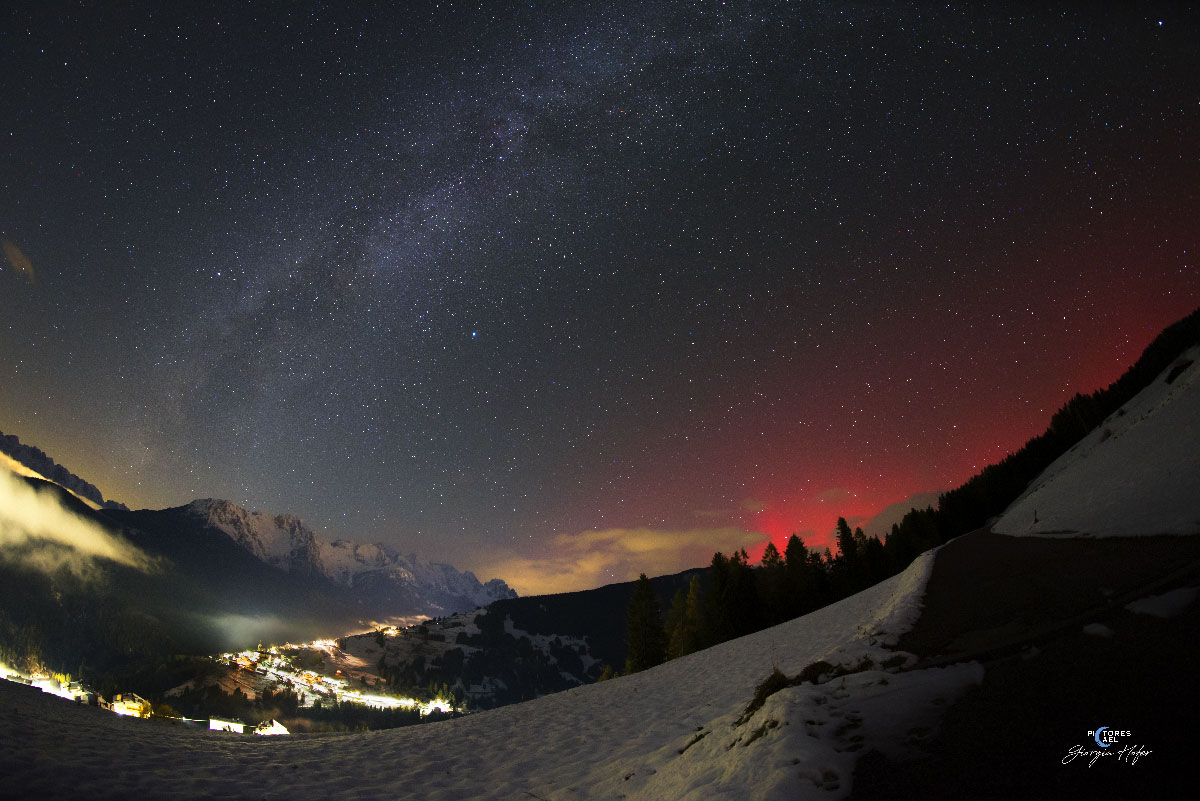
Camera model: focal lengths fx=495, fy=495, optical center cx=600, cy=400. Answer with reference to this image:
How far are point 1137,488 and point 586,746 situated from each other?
68.8 feet

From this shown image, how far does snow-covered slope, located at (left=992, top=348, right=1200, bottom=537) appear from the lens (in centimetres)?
1438

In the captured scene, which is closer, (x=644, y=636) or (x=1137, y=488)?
(x=1137, y=488)

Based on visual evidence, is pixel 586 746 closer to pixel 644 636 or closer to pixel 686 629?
pixel 686 629

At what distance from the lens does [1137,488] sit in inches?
695

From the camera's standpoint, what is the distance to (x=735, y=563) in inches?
2030

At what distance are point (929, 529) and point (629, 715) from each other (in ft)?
169

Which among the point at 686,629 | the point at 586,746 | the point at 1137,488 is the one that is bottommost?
the point at 686,629

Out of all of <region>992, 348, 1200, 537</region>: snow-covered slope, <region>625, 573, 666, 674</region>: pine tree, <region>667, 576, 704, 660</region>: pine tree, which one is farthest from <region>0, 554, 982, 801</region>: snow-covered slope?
<region>625, 573, 666, 674</region>: pine tree

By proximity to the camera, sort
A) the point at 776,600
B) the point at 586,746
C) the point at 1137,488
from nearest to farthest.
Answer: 1. the point at 586,746
2. the point at 1137,488
3. the point at 776,600

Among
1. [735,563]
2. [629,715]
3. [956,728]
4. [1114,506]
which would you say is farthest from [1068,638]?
[735,563]

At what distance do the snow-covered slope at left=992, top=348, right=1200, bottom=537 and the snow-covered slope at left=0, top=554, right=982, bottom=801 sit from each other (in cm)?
666

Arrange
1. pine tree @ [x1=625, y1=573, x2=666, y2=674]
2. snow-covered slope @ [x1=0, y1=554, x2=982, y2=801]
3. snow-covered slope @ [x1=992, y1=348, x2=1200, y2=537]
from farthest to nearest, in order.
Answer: pine tree @ [x1=625, y1=573, x2=666, y2=674], snow-covered slope @ [x1=992, y1=348, x2=1200, y2=537], snow-covered slope @ [x1=0, y1=554, x2=982, y2=801]

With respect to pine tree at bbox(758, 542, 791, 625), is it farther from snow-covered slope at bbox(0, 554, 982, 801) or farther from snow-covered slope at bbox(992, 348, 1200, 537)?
snow-covered slope at bbox(0, 554, 982, 801)

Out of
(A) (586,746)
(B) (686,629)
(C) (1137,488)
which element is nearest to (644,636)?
(B) (686,629)
